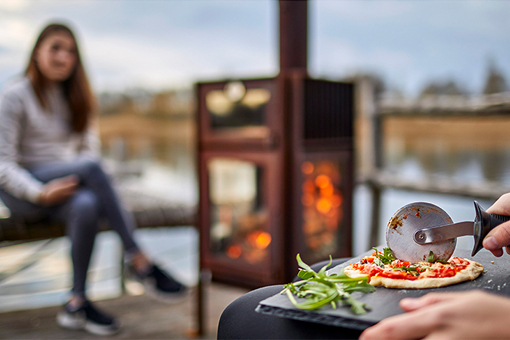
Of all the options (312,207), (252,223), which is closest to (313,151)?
(312,207)

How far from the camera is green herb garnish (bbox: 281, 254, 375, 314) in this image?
676 millimetres

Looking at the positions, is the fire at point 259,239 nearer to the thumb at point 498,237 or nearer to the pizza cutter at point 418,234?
the pizza cutter at point 418,234

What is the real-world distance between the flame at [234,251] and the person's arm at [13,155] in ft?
3.19

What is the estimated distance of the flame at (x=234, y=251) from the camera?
2252mm

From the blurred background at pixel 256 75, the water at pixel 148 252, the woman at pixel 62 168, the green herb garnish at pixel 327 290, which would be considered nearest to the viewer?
the green herb garnish at pixel 327 290

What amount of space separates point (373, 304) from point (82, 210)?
184 cm

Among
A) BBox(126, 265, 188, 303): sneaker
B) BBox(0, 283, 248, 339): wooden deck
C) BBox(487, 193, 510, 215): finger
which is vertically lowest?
BBox(0, 283, 248, 339): wooden deck

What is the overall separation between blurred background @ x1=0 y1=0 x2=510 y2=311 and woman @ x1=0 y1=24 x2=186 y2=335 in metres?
0.19

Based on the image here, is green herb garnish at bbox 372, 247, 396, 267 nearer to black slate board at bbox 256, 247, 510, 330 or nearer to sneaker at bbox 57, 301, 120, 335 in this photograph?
black slate board at bbox 256, 247, 510, 330

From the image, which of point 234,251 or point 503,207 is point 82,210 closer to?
point 234,251

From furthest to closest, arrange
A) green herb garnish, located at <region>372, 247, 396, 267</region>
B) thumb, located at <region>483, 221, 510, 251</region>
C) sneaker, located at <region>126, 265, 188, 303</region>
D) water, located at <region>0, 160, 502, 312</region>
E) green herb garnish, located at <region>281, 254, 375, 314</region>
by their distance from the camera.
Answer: water, located at <region>0, 160, 502, 312</region> < sneaker, located at <region>126, 265, 188, 303</region> < green herb garnish, located at <region>372, 247, 396, 267</region> < thumb, located at <region>483, 221, 510, 251</region> < green herb garnish, located at <region>281, 254, 375, 314</region>

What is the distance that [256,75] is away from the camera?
2129 mm

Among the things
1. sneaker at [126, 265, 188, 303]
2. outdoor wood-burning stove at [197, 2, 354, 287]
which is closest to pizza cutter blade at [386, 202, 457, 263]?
outdoor wood-burning stove at [197, 2, 354, 287]

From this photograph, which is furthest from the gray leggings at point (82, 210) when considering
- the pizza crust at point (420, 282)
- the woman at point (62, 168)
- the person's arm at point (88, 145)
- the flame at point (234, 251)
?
the pizza crust at point (420, 282)
